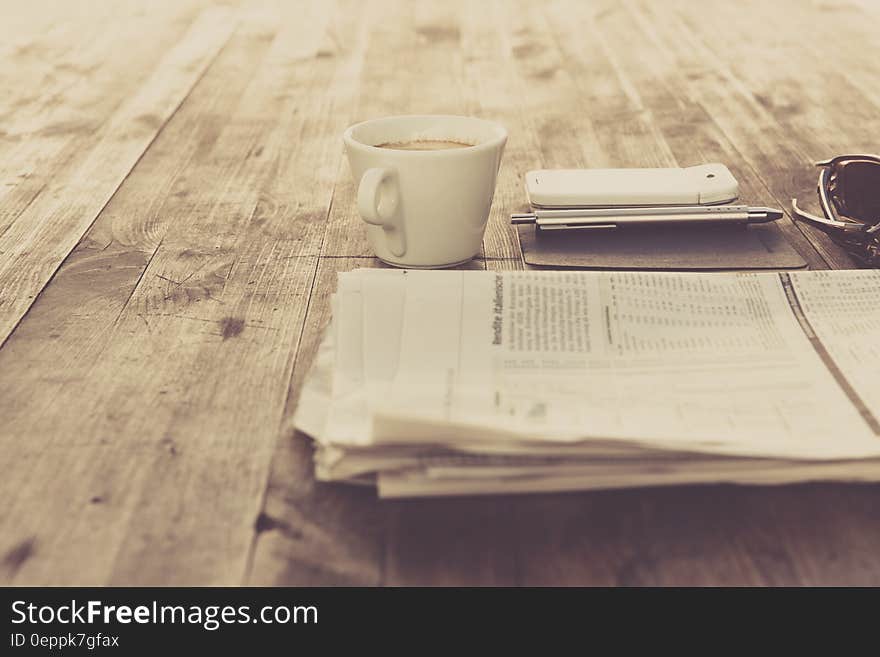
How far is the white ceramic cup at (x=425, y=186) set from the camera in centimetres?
61

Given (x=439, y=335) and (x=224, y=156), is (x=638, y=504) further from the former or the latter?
(x=224, y=156)

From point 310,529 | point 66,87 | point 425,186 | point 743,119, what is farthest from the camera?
point 66,87

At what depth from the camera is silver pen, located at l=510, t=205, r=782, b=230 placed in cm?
69

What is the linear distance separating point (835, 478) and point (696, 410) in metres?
0.07

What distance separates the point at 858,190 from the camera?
0.70m

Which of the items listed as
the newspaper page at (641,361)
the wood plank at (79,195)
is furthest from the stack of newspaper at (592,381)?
the wood plank at (79,195)

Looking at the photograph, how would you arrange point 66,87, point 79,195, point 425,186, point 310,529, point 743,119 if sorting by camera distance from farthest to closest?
point 66,87 < point 743,119 < point 79,195 < point 425,186 < point 310,529

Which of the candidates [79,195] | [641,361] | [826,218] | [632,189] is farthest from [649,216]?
[79,195]

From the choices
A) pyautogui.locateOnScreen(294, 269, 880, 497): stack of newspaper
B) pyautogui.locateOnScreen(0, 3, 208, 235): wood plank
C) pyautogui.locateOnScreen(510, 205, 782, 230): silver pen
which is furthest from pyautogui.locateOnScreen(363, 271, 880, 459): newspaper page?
pyautogui.locateOnScreen(0, 3, 208, 235): wood plank

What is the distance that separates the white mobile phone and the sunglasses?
0.07m

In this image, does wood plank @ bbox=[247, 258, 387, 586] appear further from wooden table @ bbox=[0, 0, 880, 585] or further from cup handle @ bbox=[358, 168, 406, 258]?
cup handle @ bbox=[358, 168, 406, 258]

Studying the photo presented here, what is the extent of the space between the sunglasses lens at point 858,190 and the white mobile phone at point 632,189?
0.09 metres

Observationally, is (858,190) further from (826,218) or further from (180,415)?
(180,415)

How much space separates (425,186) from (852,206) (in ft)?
1.19
